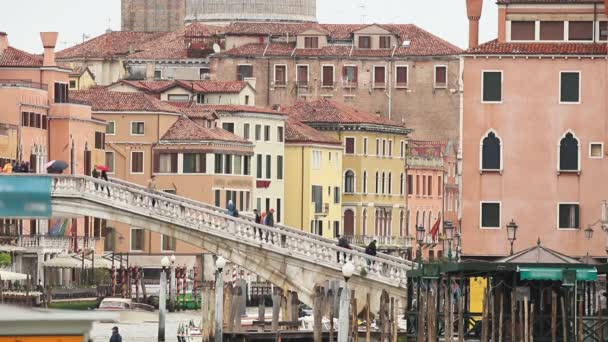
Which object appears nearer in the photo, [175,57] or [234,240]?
[234,240]

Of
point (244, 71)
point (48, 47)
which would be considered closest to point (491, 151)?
point (48, 47)

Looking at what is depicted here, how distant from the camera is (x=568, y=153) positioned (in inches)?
1853

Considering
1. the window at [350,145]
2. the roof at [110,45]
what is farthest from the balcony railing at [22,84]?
the roof at [110,45]

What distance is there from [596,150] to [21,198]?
14313mm

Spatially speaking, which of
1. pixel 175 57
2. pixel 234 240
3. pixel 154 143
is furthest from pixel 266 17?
pixel 234 240

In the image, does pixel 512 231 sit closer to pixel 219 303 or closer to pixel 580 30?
pixel 219 303

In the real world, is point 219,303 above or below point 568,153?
below

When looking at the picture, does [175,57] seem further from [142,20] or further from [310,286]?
[310,286]

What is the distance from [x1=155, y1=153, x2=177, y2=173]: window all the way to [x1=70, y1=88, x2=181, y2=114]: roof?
1431 mm

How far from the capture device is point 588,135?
47.1 m

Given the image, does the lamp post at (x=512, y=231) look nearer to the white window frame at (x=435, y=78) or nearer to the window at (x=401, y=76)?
the white window frame at (x=435, y=78)

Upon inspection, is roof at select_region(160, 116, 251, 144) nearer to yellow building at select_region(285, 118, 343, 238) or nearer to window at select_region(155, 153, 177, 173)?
window at select_region(155, 153, 177, 173)

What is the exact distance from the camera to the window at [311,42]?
101688mm

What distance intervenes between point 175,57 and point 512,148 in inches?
2294
